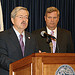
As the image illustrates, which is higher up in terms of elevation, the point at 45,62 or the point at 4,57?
the point at 45,62

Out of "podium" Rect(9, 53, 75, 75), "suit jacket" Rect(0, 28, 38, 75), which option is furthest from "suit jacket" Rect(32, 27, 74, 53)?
"podium" Rect(9, 53, 75, 75)

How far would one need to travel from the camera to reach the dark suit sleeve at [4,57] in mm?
3523

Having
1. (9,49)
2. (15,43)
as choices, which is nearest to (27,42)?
(15,43)

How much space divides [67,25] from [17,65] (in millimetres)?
3276

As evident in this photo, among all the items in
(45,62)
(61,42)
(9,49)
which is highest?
(45,62)

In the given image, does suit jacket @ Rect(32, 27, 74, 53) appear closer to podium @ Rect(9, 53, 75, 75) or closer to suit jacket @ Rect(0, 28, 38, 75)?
suit jacket @ Rect(0, 28, 38, 75)

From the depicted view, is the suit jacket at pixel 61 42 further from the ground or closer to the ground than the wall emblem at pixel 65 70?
closer to the ground

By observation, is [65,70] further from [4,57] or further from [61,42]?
[61,42]

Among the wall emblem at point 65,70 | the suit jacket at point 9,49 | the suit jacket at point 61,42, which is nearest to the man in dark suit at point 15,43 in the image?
the suit jacket at point 9,49

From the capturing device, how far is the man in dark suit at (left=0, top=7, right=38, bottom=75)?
364 cm

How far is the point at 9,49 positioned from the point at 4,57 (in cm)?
22

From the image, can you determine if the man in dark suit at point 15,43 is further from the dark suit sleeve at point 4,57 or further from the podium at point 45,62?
the podium at point 45,62

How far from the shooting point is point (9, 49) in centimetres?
376

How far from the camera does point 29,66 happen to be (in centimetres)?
277
